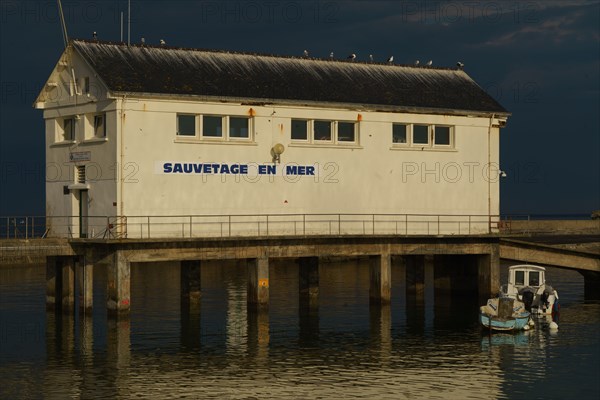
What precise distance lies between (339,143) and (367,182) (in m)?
2.51

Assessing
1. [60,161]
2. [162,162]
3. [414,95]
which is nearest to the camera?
[162,162]

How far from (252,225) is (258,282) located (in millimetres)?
2768

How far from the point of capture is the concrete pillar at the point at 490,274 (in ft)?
188

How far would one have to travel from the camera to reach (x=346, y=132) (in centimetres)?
5447

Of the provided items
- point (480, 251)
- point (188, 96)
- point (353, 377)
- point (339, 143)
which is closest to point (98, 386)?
point (353, 377)

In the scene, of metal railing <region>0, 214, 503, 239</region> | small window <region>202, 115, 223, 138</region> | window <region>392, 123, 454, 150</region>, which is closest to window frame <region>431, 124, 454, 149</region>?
window <region>392, 123, 454, 150</region>

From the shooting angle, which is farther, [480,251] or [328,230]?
[480,251]

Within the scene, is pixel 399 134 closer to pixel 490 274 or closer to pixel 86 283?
pixel 490 274

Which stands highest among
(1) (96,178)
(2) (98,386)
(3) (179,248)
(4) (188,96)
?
(4) (188,96)

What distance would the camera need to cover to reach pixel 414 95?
57188 millimetres

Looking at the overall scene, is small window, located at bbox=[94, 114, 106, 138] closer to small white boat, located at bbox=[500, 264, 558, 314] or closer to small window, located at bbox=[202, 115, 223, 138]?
small window, located at bbox=[202, 115, 223, 138]

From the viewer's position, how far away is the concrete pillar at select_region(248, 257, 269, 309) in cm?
5175

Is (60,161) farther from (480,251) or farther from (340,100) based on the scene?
(480,251)

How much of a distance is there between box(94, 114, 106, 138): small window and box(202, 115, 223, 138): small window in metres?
4.51
